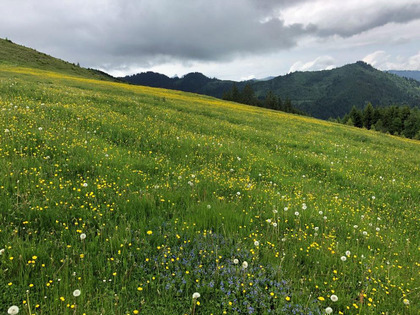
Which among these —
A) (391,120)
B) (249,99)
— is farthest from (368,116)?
(249,99)

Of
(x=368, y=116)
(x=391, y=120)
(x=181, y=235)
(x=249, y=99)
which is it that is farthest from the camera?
(x=249, y=99)

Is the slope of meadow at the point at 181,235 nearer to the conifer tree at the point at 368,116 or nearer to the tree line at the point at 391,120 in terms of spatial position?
the tree line at the point at 391,120

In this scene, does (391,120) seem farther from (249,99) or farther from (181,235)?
(181,235)

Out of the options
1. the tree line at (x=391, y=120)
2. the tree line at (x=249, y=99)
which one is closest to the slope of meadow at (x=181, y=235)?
the tree line at (x=249, y=99)

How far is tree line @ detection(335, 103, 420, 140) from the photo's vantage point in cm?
9006

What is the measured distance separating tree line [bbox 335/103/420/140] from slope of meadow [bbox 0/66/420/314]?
104 metres

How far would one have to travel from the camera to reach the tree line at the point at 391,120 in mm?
90062

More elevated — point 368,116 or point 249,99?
point 249,99

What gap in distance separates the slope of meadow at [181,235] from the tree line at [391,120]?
10351 centimetres

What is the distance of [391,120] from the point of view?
93.3 metres

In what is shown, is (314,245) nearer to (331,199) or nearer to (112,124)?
(331,199)

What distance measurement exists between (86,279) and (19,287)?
701 mm

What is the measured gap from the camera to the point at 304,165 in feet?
32.8

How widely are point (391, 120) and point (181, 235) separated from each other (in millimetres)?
116097
